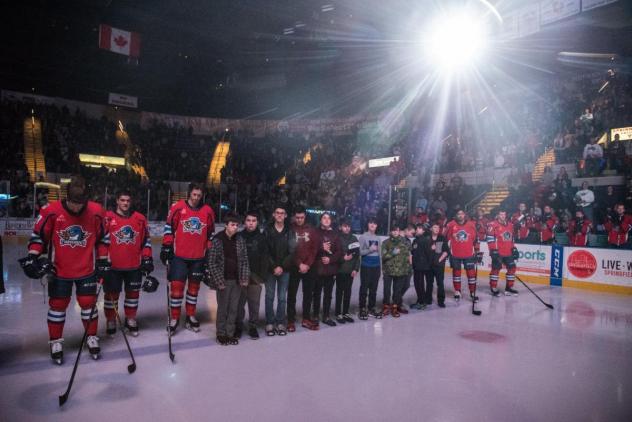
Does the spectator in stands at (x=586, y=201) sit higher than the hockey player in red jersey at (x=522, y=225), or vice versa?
→ the spectator in stands at (x=586, y=201)

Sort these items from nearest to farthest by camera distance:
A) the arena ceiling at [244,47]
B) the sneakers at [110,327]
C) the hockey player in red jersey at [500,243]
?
the sneakers at [110,327]
the hockey player in red jersey at [500,243]
the arena ceiling at [244,47]

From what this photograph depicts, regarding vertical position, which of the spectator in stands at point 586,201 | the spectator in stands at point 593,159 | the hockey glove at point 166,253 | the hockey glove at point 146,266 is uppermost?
the spectator in stands at point 593,159

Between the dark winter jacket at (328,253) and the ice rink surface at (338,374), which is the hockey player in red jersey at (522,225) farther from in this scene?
the dark winter jacket at (328,253)

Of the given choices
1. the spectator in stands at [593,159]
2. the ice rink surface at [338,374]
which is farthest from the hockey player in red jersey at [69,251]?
the spectator in stands at [593,159]

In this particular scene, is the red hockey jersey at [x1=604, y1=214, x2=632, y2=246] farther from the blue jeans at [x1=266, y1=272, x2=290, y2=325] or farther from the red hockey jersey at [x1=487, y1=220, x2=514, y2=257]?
the blue jeans at [x1=266, y1=272, x2=290, y2=325]

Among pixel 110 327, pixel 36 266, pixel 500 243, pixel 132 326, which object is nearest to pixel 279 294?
pixel 132 326

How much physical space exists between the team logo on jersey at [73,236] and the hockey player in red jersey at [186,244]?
3.76ft

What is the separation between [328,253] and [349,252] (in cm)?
46

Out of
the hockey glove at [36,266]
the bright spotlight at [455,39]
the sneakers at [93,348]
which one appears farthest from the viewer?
the bright spotlight at [455,39]

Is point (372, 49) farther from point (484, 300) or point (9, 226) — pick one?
point (9, 226)

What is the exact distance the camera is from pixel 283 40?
52.6 feet

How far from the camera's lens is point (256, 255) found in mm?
5480

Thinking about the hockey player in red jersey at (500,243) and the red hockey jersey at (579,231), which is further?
the red hockey jersey at (579,231)

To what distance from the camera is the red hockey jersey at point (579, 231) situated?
449 inches
